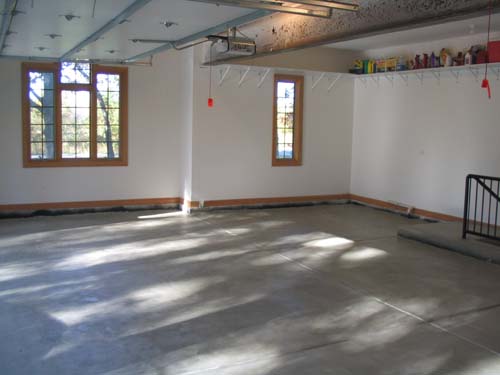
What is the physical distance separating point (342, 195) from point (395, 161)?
146 centimetres

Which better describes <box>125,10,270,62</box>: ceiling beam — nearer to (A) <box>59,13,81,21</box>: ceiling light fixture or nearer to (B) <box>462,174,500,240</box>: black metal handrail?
(A) <box>59,13,81,21</box>: ceiling light fixture

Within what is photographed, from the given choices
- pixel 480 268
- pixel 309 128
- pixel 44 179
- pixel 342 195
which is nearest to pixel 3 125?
pixel 44 179

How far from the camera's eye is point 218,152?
9.22m

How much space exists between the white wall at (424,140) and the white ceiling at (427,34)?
2.14 feet

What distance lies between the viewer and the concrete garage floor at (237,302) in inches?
143

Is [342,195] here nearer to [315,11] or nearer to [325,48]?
[325,48]

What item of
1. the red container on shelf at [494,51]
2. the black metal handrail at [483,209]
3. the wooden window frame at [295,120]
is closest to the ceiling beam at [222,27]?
the wooden window frame at [295,120]

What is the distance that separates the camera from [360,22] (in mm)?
4824

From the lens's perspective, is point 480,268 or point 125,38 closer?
point 125,38

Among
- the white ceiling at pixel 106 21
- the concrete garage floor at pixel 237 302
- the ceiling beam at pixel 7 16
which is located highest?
the white ceiling at pixel 106 21

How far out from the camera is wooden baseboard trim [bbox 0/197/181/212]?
8.31 meters

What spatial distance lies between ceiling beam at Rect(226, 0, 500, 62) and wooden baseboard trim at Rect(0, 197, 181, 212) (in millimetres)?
3796

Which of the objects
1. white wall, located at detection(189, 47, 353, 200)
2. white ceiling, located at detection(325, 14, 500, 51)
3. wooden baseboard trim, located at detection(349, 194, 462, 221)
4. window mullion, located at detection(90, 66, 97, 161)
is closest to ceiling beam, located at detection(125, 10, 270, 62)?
window mullion, located at detection(90, 66, 97, 161)

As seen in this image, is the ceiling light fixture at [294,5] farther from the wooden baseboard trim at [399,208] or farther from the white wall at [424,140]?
the wooden baseboard trim at [399,208]
